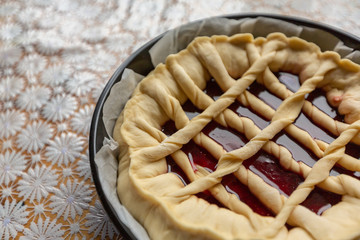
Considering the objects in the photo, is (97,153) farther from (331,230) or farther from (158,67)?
(331,230)

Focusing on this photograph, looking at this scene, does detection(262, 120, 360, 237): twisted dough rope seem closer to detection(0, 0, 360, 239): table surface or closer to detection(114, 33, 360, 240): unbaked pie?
detection(114, 33, 360, 240): unbaked pie

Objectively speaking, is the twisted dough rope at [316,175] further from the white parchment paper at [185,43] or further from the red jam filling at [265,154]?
the white parchment paper at [185,43]

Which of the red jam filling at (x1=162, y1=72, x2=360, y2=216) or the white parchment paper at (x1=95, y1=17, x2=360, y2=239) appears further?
the white parchment paper at (x1=95, y1=17, x2=360, y2=239)

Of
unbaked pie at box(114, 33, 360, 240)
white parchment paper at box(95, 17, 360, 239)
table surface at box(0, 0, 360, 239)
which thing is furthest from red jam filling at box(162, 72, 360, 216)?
table surface at box(0, 0, 360, 239)

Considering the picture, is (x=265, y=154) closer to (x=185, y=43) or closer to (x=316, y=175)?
(x=316, y=175)

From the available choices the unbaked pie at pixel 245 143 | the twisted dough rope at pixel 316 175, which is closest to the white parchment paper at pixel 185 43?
the unbaked pie at pixel 245 143
